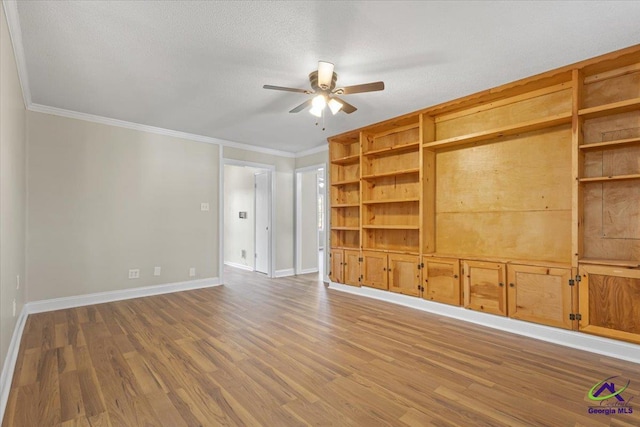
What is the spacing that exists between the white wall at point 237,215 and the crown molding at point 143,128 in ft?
2.34

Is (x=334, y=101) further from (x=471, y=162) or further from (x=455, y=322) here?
(x=455, y=322)

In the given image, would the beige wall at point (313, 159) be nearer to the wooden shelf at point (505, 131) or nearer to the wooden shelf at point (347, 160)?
the wooden shelf at point (347, 160)

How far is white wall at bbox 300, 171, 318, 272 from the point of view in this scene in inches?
247

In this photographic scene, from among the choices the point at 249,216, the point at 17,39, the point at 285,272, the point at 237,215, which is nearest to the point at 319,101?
the point at 17,39

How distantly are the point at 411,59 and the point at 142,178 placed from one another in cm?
404

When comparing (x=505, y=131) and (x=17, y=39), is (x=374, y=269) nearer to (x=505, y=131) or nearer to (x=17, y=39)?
(x=505, y=131)

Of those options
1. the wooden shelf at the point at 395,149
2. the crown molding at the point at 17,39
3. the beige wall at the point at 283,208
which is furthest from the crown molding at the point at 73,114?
the wooden shelf at the point at 395,149

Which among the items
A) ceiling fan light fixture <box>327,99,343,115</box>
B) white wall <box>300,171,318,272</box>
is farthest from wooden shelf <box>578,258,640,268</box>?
white wall <box>300,171,318,272</box>

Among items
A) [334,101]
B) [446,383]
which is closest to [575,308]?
[446,383]

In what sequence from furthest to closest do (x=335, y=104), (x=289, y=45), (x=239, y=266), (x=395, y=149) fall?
(x=239, y=266) < (x=395, y=149) < (x=335, y=104) < (x=289, y=45)

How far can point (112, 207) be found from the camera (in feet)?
13.8

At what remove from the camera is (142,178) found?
4.48 meters

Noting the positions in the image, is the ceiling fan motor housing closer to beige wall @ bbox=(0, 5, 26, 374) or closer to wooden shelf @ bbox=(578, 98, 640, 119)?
beige wall @ bbox=(0, 5, 26, 374)

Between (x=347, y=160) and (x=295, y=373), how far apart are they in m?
3.52
